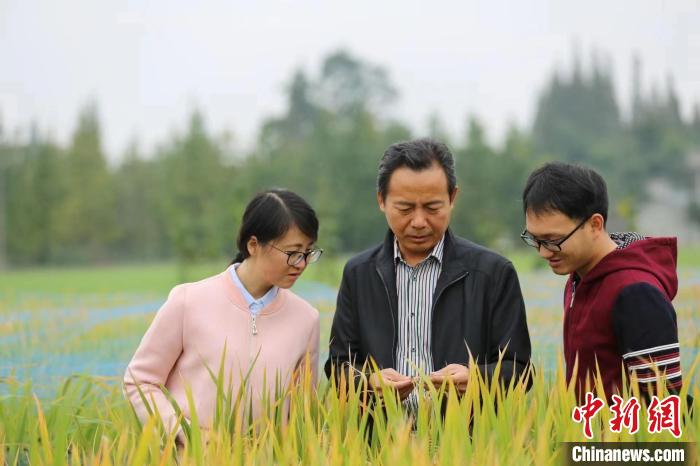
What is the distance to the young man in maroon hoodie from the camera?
88.0 inches

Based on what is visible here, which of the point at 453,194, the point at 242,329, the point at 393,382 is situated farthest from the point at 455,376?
the point at 242,329

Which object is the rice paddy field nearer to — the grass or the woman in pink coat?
the grass

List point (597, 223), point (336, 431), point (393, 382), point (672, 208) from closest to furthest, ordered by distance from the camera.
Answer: point (336, 431) < point (393, 382) < point (597, 223) < point (672, 208)

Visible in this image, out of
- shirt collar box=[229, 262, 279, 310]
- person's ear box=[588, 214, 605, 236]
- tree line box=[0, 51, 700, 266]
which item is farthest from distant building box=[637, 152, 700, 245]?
shirt collar box=[229, 262, 279, 310]

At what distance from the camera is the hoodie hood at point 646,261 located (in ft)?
7.77

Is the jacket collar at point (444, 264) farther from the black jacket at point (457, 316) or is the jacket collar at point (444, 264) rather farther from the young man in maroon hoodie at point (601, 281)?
the young man in maroon hoodie at point (601, 281)

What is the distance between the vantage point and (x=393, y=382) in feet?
7.70

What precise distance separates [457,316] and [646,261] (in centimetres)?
58

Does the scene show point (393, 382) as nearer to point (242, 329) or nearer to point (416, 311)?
point (416, 311)

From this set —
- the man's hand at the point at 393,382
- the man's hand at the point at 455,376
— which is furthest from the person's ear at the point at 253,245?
the man's hand at the point at 455,376

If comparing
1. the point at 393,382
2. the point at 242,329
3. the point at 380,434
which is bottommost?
the point at 380,434

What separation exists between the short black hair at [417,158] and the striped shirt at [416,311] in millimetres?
230

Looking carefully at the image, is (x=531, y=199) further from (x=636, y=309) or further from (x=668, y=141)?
(x=668, y=141)

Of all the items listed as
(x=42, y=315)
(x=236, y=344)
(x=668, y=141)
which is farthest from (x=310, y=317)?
(x=668, y=141)
